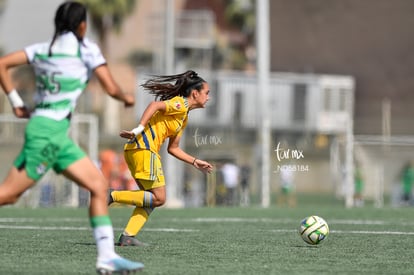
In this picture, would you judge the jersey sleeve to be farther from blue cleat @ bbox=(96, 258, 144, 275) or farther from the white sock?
blue cleat @ bbox=(96, 258, 144, 275)

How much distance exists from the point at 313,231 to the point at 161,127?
1992 mm

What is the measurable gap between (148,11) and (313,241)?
5365 cm

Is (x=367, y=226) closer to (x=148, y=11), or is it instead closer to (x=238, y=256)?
(x=238, y=256)

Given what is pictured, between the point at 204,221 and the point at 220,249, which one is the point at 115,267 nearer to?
the point at 220,249

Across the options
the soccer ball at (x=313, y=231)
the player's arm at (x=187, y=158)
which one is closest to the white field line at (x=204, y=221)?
the soccer ball at (x=313, y=231)

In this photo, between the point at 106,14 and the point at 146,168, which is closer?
the point at 146,168

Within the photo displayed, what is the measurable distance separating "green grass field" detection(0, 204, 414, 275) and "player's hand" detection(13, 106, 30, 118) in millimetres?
1255

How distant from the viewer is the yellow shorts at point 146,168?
37.5ft

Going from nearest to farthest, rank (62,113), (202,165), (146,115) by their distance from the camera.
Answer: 1. (62,113)
2. (146,115)
3. (202,165)

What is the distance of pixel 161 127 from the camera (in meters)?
11.7

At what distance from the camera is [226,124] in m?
45.3

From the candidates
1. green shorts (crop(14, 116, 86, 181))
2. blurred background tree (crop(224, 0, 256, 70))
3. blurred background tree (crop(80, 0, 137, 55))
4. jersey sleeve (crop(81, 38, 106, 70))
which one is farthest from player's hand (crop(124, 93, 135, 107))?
blurred background tree (crop(224, 0, 256, 70))

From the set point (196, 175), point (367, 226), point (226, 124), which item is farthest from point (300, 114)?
point (367, 226)

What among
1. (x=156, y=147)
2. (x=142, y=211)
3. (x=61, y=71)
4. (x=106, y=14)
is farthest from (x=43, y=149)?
(x=106, y=14)
